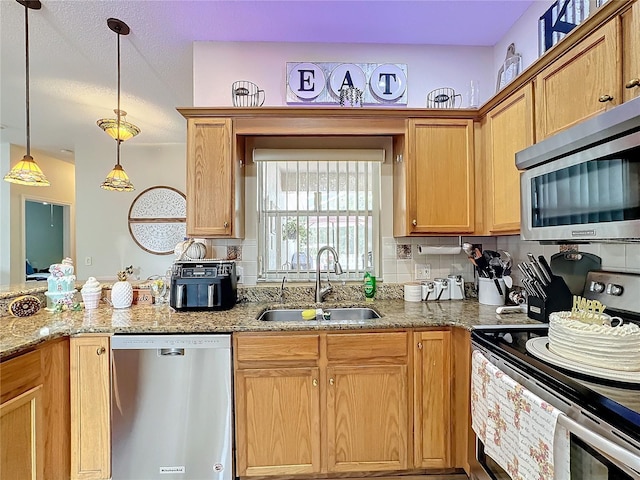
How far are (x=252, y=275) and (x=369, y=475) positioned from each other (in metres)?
1.42

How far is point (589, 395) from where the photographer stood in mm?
890

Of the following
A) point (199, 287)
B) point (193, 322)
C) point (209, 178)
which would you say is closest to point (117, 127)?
point (209, 178)

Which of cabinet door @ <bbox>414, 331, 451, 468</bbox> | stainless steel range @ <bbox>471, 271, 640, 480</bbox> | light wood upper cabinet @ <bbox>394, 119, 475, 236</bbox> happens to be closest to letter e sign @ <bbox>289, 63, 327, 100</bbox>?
light wood upper cabinet @ <bbox>394, 119, 475, 236</bbox>

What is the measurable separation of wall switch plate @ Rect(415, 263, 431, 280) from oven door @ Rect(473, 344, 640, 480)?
4.41 ft

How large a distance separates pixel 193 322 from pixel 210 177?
909mm

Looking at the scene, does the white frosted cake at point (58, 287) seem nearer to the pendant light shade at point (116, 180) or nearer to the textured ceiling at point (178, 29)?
the pendant light shade at point (116, 180)

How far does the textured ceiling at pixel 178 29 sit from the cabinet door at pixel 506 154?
2.47 ft

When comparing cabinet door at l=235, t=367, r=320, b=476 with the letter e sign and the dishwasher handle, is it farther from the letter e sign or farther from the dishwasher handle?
the letter e sign

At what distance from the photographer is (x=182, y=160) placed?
15.6ft

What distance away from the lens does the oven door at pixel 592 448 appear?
76cm

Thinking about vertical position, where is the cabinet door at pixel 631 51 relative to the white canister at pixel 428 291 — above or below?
above

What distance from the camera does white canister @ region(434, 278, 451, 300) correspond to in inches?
88.4

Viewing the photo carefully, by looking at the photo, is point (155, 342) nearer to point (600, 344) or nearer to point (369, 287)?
point (369, 287)

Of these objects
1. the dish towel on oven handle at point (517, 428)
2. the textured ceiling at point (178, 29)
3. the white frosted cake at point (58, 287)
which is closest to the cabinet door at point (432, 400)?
the dish towel on oven handle at point (517, 428)
